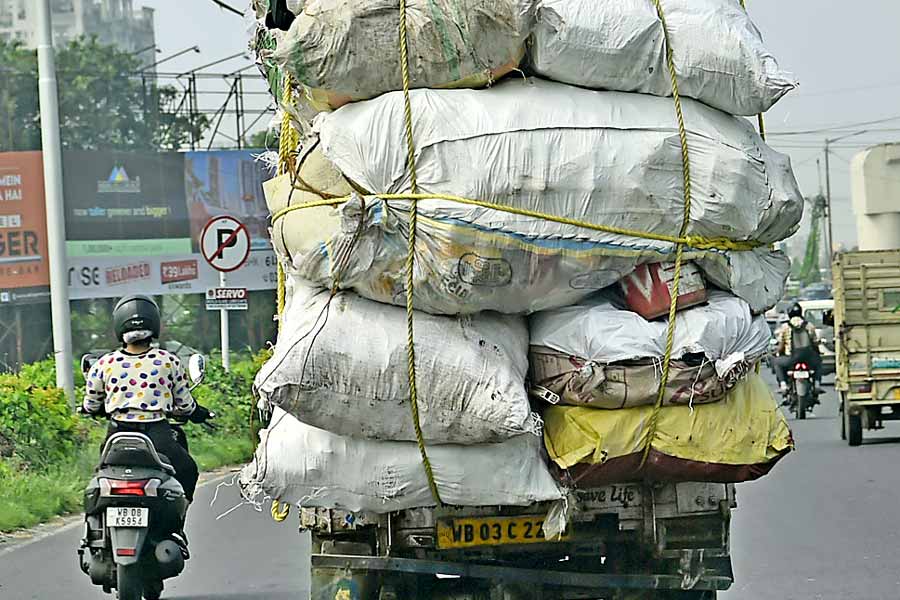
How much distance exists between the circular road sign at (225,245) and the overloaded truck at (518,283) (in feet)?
32.3

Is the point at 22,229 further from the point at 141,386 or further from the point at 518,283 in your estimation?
the point at 518,283

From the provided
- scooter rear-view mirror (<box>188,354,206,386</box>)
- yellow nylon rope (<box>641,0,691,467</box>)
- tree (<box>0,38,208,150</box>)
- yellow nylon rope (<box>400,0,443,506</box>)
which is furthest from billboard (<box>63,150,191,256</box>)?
yellow nylon rope (<box>400,0,443,506</box>)

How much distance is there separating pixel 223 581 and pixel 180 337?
24.6 m

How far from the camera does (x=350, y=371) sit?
5.18 m

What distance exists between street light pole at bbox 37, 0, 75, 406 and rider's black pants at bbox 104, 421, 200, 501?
290 inches

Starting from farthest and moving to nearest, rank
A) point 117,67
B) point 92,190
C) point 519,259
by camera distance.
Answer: point 117,67 → point 92,190 → point 519,259

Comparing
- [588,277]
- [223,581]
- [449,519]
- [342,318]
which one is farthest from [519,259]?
[223,581]

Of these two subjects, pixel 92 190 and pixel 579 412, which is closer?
pixel 579 412

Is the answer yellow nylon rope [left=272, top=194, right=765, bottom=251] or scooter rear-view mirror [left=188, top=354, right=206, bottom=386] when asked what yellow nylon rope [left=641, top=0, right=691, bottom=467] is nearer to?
yellow nylon rope [left=272, top=194, right=765, bottom=251]

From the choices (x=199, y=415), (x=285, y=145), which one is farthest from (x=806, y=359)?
(x=285, y=145)

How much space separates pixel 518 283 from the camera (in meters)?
5.17

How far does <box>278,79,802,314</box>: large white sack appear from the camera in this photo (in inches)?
200

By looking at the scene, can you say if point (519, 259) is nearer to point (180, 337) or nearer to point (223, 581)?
point (223, 581)

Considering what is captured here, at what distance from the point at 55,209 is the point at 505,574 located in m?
10.4
